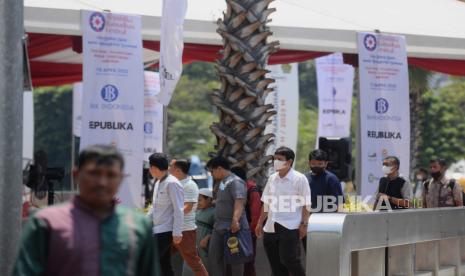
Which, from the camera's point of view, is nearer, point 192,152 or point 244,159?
point 244,159

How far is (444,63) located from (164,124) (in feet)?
18.7

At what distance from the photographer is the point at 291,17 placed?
18.0 m

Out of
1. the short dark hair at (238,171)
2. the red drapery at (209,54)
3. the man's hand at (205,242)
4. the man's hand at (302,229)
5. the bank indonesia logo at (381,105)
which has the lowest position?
the man's hand at (205,242)

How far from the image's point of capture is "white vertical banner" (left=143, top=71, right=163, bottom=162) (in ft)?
70.8

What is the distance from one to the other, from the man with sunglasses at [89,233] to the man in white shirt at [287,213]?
6701 mm

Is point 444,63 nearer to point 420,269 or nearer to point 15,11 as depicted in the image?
point 420,269

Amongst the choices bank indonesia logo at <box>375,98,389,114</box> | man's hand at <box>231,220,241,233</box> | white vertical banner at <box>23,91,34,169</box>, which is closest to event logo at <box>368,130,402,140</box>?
bank indonesia logo at <box>375,98,389,114</box>

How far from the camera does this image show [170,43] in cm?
A: 1334

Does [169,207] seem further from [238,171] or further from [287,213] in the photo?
[238,171]

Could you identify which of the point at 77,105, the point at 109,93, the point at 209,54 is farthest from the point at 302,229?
the point at 77,105

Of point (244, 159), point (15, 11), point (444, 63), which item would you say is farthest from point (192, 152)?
point (15, 11)

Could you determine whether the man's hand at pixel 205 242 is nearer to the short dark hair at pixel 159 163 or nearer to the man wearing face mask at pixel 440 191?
the short dark hair at pixel 159 163

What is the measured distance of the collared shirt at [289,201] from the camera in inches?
463

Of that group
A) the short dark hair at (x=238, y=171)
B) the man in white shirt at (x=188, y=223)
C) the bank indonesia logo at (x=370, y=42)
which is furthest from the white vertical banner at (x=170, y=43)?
the bank indonesia logo at (x=370, y=42)
